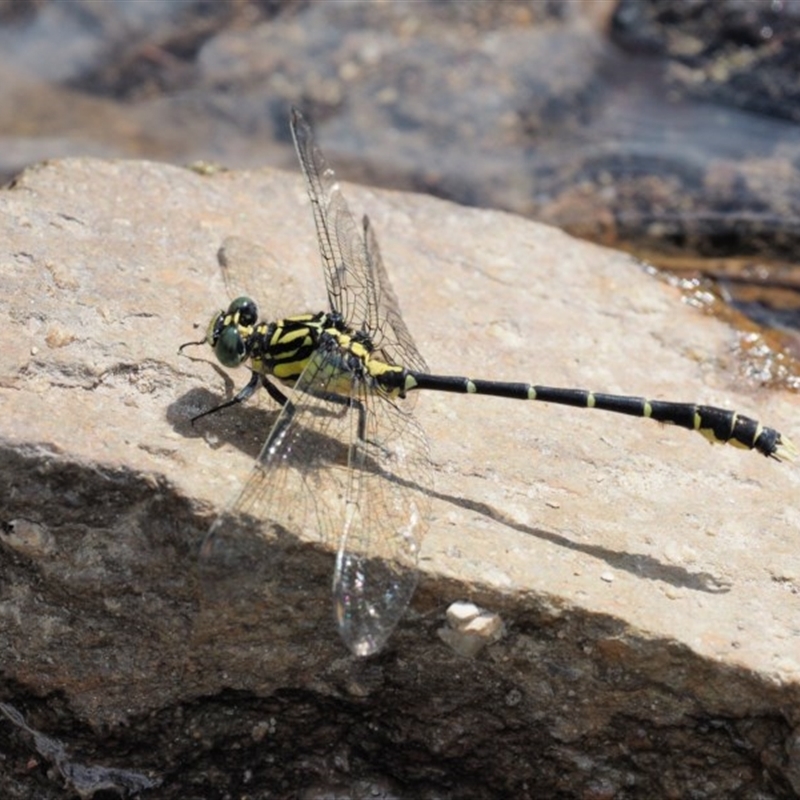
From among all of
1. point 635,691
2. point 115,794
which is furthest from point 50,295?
point 635,691

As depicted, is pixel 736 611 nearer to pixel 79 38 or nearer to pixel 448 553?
→ pixel 448 553

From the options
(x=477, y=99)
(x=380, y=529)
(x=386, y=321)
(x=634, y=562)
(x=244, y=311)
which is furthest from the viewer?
(x=477, y=99)

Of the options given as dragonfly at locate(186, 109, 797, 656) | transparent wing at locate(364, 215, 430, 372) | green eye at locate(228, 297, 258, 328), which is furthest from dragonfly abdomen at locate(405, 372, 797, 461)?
green eye at locate(228, 297, 258, 328)

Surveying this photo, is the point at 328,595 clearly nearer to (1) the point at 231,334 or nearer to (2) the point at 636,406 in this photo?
(1) the point at 231,334

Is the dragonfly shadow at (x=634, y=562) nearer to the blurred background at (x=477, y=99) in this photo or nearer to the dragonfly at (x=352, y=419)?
the dragonfly at (x=352, y=419)

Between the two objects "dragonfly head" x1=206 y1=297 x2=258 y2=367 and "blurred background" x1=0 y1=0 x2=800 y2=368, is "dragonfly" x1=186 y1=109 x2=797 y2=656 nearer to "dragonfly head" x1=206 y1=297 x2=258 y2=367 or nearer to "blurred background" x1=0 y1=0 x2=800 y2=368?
"dragonfly head" x1=206 y1=297 x2=258 y2=367

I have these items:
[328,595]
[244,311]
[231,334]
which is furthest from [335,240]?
[328,595]

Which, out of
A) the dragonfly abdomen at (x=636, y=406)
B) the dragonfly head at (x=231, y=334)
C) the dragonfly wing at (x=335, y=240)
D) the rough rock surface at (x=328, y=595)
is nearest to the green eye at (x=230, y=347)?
the dragonfly head at (x=231, y=334)
